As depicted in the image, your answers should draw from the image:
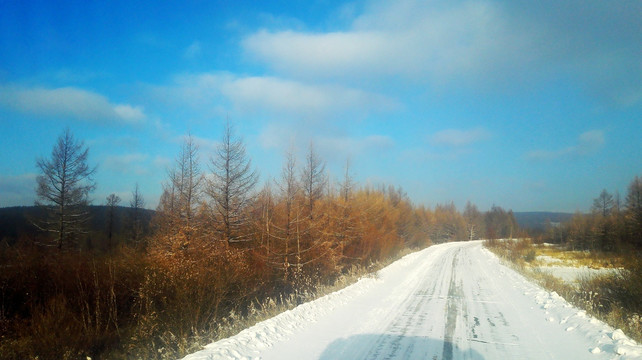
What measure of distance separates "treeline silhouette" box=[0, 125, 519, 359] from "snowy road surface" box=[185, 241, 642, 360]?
5.95 ft

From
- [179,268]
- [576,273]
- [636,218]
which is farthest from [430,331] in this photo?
[636,218]

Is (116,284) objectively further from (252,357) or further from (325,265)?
(325,265)

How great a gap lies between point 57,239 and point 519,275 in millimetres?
30352

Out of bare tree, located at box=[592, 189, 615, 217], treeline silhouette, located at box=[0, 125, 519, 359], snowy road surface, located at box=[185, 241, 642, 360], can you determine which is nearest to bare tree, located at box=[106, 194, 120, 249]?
treeline silhouette, located at box=[0, 125, 519, 359]

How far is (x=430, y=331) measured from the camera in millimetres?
7832

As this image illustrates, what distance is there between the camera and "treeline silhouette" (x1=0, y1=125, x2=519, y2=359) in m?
8.91

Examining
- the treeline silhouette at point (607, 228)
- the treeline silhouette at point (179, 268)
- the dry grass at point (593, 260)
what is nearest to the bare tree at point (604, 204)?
the treeline silhouette at point (607, 228)

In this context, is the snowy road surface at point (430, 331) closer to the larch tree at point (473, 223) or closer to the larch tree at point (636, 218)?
the larch tree at point (636, 218)

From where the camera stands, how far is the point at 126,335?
32.1 ft

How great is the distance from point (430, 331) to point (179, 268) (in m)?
7.07

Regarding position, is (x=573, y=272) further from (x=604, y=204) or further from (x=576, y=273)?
(x=604, y=204)

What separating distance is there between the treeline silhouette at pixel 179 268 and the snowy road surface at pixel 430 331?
1813mm

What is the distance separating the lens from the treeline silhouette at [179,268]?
8.91m

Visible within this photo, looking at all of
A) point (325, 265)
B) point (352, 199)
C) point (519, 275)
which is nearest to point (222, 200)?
point (325, 265)
